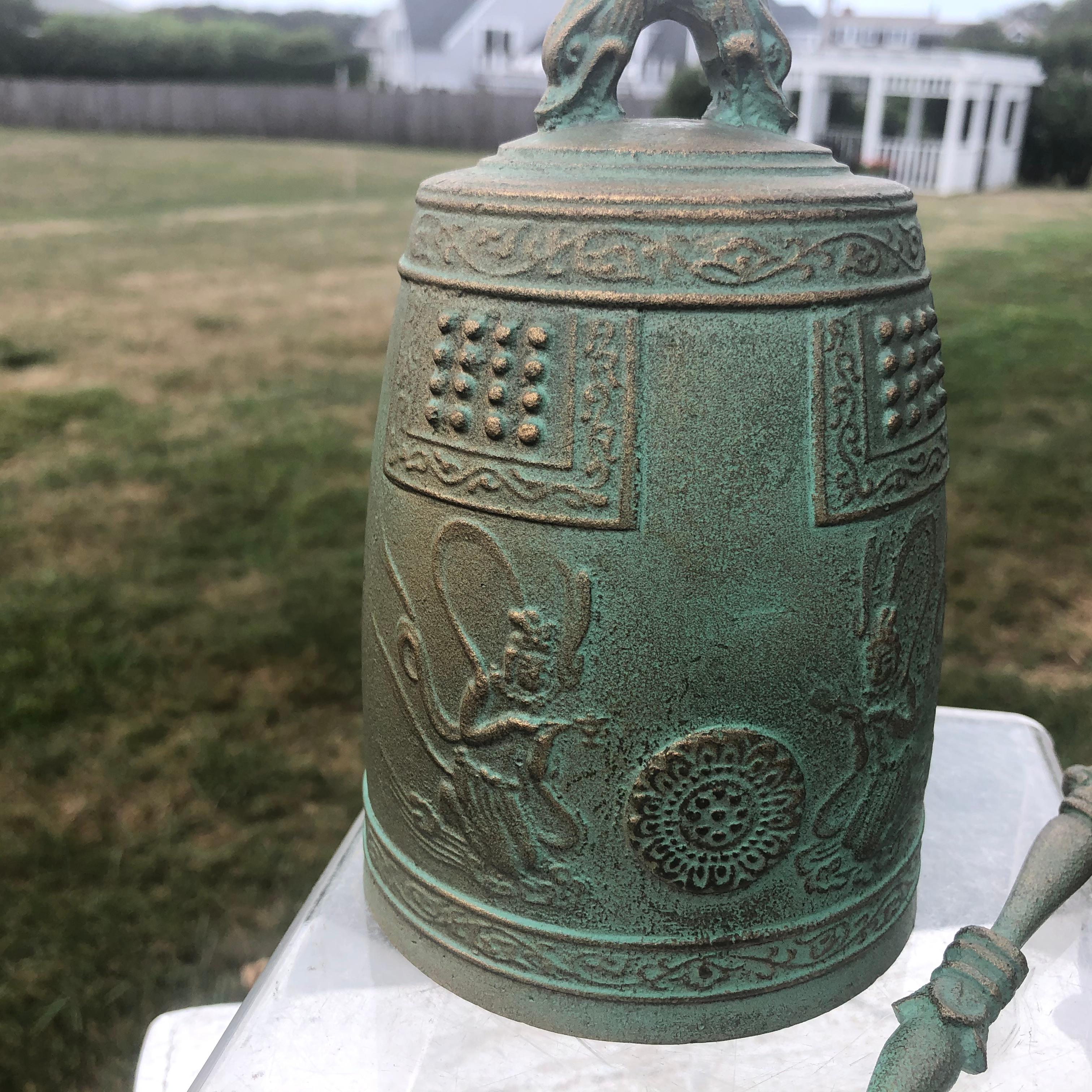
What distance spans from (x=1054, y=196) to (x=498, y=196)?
34.9ft

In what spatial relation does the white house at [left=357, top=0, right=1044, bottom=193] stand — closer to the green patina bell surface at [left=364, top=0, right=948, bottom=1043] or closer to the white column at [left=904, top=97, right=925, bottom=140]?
the white column at [left=904, top=97, right=925, bottom=140]

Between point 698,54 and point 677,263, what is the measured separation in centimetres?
40

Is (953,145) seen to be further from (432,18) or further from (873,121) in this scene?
(432,18)

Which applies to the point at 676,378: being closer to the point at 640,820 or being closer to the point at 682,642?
the point at 682,642

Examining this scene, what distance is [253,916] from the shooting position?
2576mm

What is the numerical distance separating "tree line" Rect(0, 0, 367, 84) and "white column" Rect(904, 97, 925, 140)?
54.4 ft

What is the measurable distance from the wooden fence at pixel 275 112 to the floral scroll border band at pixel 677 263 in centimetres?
1666

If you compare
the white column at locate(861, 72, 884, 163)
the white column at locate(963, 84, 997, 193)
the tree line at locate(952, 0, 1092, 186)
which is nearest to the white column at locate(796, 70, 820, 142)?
the white column at locate(861, 72, 884, 163)

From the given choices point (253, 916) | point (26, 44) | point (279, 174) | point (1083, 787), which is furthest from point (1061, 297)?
point (26, 44)

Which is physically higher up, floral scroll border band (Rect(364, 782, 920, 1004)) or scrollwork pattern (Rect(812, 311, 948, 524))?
scrollwork pattern (Rect(812, 311, 948, 524))

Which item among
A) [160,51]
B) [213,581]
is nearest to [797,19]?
[160,51]

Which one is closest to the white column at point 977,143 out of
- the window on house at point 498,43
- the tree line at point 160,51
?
the window on house at point 498,43

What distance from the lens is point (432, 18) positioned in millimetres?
27000

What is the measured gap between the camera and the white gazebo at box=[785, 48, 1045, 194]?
34.0 feet
